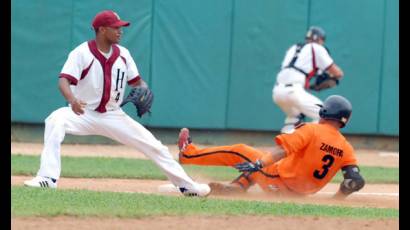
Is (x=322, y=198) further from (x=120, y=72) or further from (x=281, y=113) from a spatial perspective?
(x=281, y=113)

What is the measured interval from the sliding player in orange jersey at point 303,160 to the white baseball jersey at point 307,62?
5.42 m

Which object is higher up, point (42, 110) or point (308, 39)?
point (308, 39)

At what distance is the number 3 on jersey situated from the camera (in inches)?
368

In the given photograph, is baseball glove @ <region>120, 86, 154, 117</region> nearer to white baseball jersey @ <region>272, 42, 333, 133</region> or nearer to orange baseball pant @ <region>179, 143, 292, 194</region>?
orange baseball pant @ <region>179, 143, 292, 194</region>

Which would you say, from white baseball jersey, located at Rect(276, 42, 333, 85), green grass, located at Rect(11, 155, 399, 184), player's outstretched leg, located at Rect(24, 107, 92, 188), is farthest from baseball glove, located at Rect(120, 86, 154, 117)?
white baseball jersey, located at Rect(276, 42, 333, 85)

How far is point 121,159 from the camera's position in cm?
1420

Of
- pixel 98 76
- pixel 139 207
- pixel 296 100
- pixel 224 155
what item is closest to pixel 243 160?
pixel 224 155

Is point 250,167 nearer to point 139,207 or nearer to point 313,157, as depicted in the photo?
point 313,157

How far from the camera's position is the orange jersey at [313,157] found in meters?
9.29

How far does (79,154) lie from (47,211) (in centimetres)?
756

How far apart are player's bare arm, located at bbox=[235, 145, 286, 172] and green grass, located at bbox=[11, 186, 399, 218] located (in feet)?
2.26

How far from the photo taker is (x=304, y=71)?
595 inches

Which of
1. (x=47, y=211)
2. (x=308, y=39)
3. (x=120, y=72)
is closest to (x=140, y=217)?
(x=47, y=211)

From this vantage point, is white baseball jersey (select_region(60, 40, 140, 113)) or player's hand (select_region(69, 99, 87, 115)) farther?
white baseball jersey (select_region(60, 40, 140, 113))
